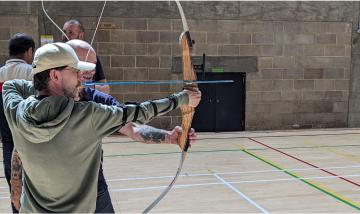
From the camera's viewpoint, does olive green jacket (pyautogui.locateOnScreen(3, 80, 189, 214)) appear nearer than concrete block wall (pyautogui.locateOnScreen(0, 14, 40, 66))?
Yes

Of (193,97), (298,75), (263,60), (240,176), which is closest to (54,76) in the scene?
(193,97)

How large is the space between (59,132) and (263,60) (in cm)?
689

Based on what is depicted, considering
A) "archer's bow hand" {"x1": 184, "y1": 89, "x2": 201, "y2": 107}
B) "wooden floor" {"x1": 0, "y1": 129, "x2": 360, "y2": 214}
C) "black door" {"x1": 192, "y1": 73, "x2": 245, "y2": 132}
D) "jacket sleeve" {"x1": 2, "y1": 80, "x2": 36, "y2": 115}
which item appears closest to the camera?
"jacket sleeve" {"x1": 2, "y1": 80, "x2": 36, "y2": 115}

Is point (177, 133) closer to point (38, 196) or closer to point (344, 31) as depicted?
point (38, 196)

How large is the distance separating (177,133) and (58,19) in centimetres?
555

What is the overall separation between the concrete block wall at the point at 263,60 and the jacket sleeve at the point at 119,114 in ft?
18.8

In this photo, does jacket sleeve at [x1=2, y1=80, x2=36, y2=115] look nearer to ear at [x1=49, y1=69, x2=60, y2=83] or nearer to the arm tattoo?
ear at [x1=49, y1=69, x2=60, y2=83]

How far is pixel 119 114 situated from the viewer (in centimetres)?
131

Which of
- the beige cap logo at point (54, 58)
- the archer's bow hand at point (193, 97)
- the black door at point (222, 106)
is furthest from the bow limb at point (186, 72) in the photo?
the black door at point (222, 106)

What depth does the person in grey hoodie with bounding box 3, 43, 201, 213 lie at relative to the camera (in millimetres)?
1189

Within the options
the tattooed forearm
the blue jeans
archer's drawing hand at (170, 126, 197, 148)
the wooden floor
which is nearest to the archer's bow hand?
archer's drawing hand at (170, 126, 197, 148)

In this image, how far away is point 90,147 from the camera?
1.29 metres

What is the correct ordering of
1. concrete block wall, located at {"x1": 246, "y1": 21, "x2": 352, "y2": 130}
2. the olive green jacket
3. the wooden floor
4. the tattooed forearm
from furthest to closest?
concrete block wall, located at {"x1": 246, "y1": 21, "x2": 352, "y2": 130} → the wooden floor → the tattooed forearm → the olive green jacket

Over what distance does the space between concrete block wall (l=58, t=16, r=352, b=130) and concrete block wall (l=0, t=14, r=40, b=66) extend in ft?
1.64
